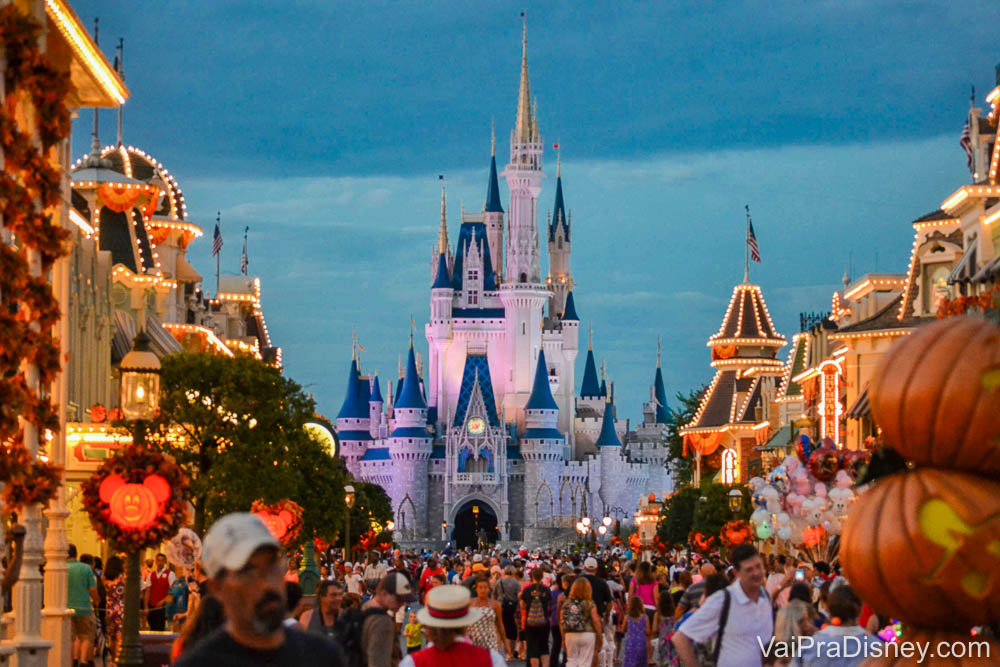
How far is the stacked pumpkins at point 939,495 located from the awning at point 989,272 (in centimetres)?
2477

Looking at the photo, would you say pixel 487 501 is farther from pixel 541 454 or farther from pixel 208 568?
pixel 208 568

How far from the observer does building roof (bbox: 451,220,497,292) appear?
157625 millimetres

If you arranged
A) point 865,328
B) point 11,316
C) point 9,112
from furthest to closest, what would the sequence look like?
point 865,328
point 9,112
point 11,316

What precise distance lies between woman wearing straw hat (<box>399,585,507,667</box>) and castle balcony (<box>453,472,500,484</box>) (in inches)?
5378

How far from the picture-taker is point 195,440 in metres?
35.2

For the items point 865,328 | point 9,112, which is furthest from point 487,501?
point 9,112

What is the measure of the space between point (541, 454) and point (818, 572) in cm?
12288

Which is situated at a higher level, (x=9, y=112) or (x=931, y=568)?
(x=9, y=112)

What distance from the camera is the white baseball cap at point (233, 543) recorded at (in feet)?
17.8

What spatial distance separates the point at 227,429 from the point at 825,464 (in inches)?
470

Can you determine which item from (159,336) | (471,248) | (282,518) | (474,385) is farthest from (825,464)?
(471,248)

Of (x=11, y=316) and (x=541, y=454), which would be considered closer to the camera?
(x=11, y=316)

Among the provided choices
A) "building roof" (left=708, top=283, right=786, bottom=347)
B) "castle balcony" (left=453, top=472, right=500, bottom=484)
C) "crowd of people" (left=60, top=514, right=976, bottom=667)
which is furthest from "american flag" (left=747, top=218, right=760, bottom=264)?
"castle balcony" (left=453, top=472, right=500, bottom=484)

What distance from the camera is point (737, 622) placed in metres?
10.4
